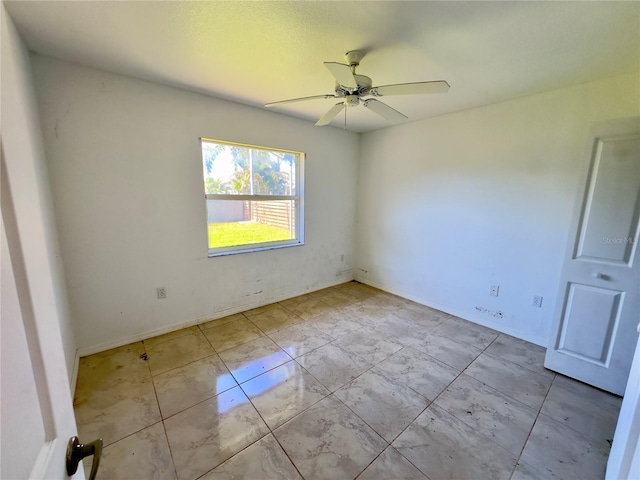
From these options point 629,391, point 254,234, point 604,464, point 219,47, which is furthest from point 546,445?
point 219,47

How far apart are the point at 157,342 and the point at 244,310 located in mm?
949

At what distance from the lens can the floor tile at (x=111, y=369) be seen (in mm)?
→ 1929

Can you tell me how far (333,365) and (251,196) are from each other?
2.04 m

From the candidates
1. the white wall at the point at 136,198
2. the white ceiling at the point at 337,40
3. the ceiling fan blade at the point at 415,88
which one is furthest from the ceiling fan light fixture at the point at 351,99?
the white wall at the point at 136,198

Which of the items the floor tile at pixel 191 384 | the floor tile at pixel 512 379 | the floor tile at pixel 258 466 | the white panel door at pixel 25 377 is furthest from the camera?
the floor tile at pixel 512 379

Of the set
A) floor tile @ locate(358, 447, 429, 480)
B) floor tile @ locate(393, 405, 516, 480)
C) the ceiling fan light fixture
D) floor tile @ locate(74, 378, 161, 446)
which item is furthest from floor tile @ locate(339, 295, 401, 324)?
the ceiling fan light fixture

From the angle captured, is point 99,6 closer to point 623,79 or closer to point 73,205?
point 73,205

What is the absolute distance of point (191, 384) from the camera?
1957 millimetres

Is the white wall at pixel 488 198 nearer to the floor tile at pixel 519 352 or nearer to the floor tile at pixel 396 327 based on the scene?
the floor tile at pixel 519 352

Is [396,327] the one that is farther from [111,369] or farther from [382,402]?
[111,369]

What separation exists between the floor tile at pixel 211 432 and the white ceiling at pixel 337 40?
2.44 m

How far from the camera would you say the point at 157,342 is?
8.11 ft

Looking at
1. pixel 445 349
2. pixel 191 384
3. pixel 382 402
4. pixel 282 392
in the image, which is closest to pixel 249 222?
pixel 191 384

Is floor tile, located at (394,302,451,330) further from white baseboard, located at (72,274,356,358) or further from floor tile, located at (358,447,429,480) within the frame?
floor tile, located at (358,447,429,480)
